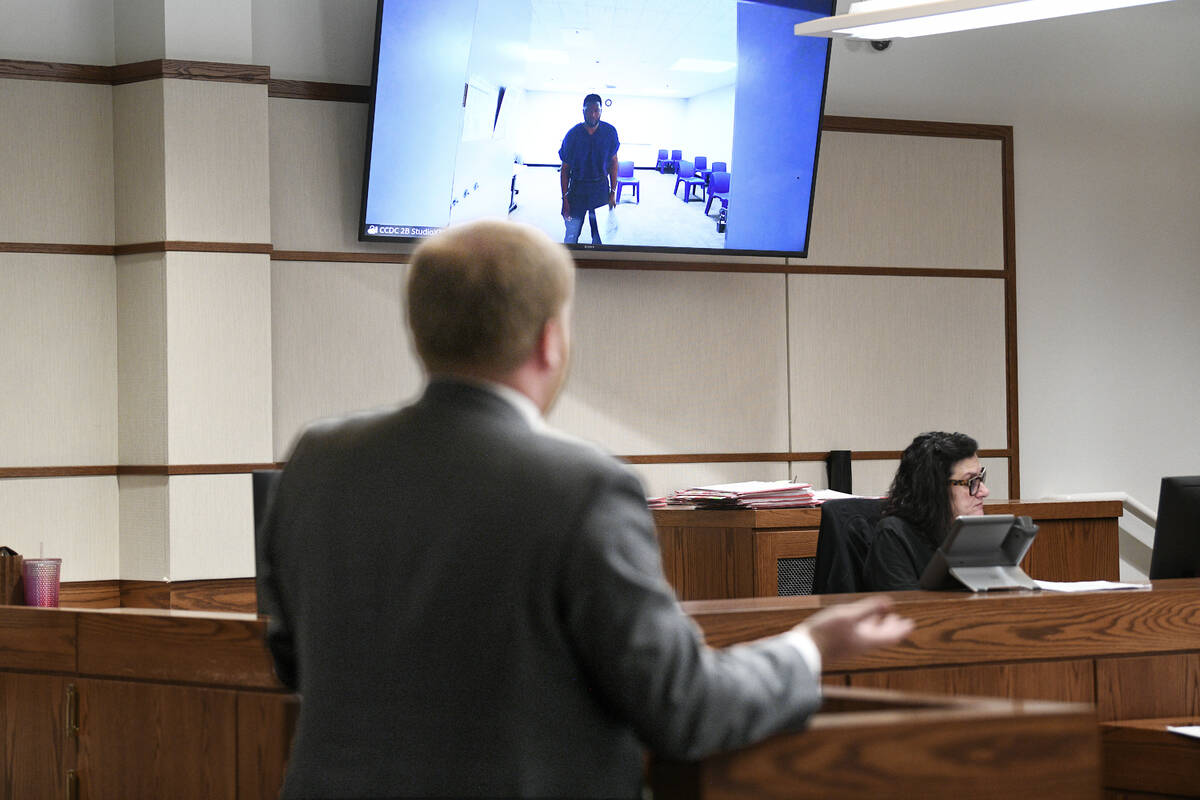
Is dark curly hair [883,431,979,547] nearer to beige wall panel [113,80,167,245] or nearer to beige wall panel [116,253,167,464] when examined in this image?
beige wall panel [116,253,167,464]

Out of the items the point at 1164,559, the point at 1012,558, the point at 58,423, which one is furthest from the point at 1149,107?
the point at 58,423

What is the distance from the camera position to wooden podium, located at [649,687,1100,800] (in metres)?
1.34

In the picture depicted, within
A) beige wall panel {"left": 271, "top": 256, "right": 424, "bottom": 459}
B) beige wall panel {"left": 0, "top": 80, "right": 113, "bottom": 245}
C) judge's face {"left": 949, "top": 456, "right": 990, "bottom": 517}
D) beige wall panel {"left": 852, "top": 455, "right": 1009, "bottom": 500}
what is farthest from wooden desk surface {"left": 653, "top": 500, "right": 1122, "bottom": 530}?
beige wall panel {"left": 0, "top": 80, "right": 113, "bottom": 245}

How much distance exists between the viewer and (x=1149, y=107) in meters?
5.95

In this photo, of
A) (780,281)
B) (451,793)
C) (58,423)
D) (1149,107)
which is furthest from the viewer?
(1149,107)

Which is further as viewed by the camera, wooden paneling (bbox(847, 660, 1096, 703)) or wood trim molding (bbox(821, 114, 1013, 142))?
wood trim molding (bbox(821, 114, 1013, 142))

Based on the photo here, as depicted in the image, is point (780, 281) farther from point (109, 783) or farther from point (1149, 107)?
point (109, 783)

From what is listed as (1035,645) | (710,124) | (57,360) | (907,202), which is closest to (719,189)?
(710,124)

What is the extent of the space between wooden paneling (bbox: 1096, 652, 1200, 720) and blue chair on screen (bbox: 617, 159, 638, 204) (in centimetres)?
283

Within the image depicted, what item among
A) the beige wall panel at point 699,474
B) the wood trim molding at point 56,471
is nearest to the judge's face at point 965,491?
the beige wall panel at point 699,474

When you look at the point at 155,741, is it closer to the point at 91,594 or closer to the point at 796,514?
the point at 91,594

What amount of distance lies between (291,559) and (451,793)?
32cm

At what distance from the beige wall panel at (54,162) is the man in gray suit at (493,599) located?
360 centimetres

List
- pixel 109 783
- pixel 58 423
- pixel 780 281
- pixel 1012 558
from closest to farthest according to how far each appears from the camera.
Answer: pixel 1012 558
pixel 109 783
pixel 58 423
pixel 780 281
